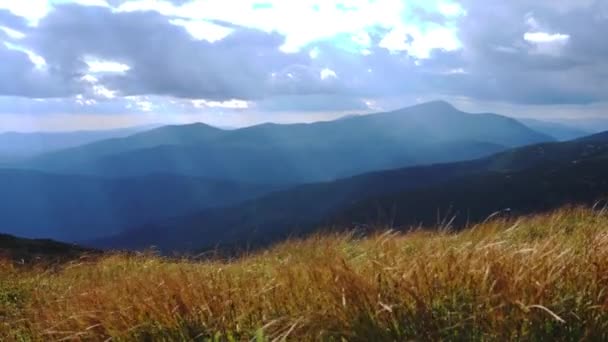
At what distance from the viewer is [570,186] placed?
127312 millimetres

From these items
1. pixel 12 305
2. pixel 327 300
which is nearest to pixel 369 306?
pixel 327 300

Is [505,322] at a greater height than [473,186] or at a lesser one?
greater

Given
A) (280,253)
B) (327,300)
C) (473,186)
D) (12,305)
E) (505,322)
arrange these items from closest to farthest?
(505,322) → (327,300) → (12,305) → (280,253) → (473,186)

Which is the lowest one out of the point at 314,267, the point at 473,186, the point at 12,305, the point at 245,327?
the point at 473,186

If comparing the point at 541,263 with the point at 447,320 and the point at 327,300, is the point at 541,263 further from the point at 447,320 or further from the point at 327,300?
the point at 327,300

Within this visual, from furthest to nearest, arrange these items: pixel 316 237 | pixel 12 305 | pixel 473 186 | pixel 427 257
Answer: pixel 473 186
pixel 316 237
pixel 12 305
pixel 427 257

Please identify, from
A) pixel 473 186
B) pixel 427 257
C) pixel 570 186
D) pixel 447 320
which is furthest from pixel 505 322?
pixel 473 186

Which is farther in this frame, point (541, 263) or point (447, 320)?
point (541, 263)

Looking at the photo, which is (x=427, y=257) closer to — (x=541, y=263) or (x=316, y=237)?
(x=541, y=263)

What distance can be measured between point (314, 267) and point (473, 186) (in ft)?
494

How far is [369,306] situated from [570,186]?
136m

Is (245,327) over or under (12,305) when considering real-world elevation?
over

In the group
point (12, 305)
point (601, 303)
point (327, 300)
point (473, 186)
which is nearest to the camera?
point (601, 303)

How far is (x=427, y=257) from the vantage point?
418cm
